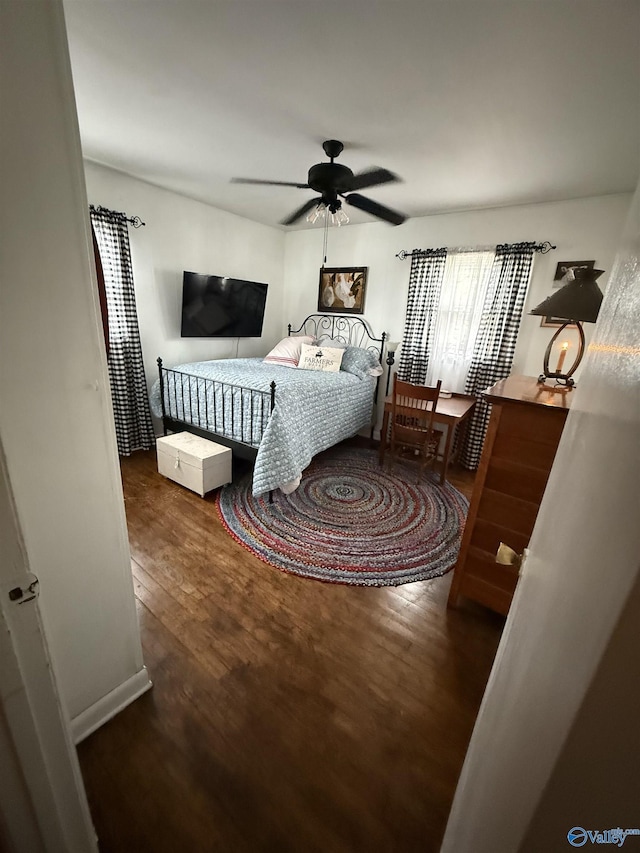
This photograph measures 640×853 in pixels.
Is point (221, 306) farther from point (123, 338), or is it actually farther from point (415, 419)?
point (415, 419)

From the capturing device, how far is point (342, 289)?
4.11 m

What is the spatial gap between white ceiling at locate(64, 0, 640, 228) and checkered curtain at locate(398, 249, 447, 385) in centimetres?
89

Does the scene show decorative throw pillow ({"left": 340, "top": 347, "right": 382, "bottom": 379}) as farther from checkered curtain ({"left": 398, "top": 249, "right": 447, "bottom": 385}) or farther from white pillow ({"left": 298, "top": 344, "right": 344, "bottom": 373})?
checkered curtain ({"left": 398, "top": 249, "right": 447, "bottom": 385})

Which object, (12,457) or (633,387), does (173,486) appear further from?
(633,387)

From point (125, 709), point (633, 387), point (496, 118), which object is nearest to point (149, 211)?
point (496, 118)

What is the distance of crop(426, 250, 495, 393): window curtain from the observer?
3301 millimetres

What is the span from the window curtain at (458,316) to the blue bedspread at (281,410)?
0.80 meters

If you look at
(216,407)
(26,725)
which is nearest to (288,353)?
(216,407)

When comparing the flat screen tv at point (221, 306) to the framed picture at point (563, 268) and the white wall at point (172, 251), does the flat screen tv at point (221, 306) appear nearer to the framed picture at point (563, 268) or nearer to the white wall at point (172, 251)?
the white wall at point (172, 251)

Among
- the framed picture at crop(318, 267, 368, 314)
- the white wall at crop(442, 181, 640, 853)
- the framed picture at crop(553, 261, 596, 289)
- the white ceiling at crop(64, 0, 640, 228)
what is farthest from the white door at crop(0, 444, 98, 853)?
the framed picture at crop(318, 267, 368, 314)

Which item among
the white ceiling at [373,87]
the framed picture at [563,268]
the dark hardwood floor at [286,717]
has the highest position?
the white ceiling at [373,87]

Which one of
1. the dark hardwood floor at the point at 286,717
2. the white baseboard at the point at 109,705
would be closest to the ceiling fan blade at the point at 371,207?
the dark hardwood floor at the point at 286,717

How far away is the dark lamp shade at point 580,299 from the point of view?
4.84ft

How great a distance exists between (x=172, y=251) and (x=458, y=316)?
285 centimetres
